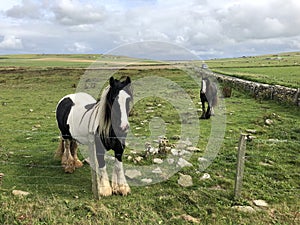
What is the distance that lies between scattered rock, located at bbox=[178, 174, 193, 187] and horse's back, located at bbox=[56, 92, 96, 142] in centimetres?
245

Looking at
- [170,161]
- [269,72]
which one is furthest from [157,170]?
[269,72]

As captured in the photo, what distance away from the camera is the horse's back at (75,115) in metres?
7.08

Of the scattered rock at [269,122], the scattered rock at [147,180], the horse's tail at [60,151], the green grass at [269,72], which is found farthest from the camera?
the green grass at [269,72]

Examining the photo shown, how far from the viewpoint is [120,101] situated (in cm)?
574

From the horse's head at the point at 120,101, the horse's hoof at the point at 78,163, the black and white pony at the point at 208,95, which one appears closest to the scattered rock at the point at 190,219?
the horse's head at the point at 120,101

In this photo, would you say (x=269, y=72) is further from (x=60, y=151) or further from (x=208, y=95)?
(x=60, y=151)

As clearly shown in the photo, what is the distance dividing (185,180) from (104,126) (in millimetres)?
2362

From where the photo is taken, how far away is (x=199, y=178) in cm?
714

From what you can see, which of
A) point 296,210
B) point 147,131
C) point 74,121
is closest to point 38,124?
point 147,131

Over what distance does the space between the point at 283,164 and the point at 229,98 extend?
12923mm

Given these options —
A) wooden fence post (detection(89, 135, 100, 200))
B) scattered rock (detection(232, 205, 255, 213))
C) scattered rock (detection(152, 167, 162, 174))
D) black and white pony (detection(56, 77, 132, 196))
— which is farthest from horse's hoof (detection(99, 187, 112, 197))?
scattered rock (detection(232, 205, 255, 213))

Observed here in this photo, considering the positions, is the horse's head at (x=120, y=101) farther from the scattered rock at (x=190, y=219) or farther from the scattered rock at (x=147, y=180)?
the scattered rock at (x=190, y=219)

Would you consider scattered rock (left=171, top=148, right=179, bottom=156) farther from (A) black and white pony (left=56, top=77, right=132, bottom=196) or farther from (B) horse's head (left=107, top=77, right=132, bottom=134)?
(B) horse's head (left=107, top=77, right=132, bottom=134)

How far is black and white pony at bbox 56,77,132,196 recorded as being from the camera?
19.0ft
